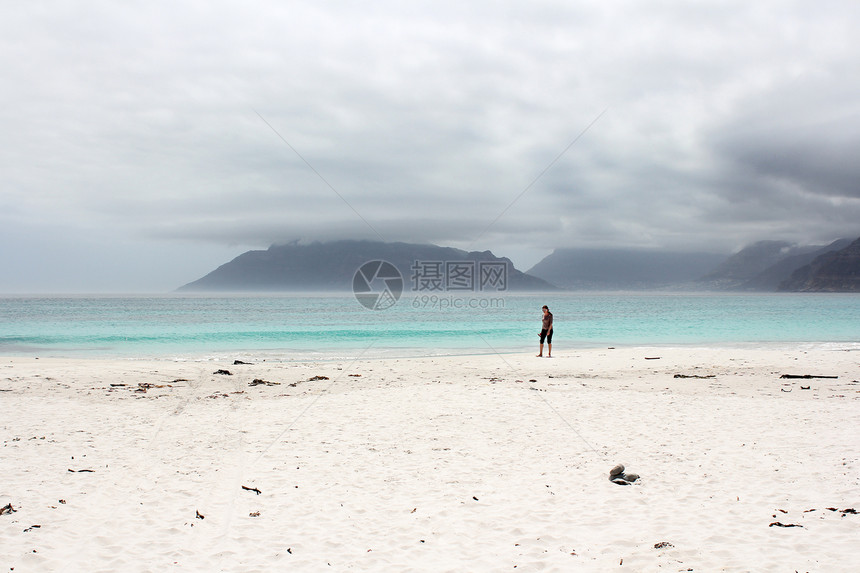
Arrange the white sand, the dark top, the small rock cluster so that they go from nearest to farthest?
the white sand → the small rock cluster → the dark top

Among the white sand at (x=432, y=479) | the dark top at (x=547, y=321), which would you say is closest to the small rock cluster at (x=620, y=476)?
the white sand at (x=432, y=479)

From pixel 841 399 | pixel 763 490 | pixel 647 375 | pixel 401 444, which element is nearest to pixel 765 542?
pixel 763 490

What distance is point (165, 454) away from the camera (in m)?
8.16

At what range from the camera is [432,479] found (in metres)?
7.16

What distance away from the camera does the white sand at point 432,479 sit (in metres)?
5.05

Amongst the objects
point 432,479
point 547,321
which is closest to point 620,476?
point 432,479

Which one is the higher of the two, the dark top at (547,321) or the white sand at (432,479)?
the dark top at (547,321)

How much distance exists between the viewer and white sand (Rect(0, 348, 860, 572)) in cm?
505

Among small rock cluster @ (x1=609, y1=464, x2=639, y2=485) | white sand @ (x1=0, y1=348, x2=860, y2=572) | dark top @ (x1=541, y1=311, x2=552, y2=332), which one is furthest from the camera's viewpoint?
dark top @ (x1=541, y1=311, x2=552, y2=332)

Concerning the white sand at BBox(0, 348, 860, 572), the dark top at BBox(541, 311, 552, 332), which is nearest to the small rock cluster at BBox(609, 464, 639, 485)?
the white sand at BBox(0, 348, 860, 572)

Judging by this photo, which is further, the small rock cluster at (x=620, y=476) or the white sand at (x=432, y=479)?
the small rock cluster at (x=620, y=476)

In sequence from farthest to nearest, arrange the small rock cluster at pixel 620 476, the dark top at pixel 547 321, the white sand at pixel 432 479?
the dark top at pixel 547 321 < the small rock cluster at pixel 620 476 < the white sand at pixel 432 479

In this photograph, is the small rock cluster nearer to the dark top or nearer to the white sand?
the white sand

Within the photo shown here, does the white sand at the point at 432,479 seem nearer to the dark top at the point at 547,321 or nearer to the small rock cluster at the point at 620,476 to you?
the small rock cluster at the point at 620,476
